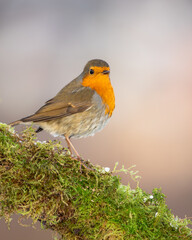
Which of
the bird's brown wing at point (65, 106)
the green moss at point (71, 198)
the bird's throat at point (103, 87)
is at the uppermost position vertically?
the bird's throat at point (103, 87)

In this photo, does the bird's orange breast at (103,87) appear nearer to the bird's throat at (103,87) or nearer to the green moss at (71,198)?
the bird's throat at (103,87)

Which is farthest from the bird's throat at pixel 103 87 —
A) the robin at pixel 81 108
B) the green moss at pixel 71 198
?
the green moss at pixel 71 198

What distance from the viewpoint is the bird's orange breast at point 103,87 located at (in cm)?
279

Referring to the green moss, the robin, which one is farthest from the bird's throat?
the green moss

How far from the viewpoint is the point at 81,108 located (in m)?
2.66

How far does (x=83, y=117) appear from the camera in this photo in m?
2.64

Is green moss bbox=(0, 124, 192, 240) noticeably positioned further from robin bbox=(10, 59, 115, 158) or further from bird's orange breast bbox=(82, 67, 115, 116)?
bird's orange breast bbox=(82, 67, 115, 116)

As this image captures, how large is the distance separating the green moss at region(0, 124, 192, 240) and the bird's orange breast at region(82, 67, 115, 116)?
1.12m

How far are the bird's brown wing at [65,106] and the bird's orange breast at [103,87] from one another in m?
0.07

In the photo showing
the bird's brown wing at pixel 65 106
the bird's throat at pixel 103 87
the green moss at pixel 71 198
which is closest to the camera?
the green moss at pixel 71 198

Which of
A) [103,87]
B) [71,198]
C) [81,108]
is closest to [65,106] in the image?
[81,108]

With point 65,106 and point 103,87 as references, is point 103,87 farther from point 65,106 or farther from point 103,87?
point 65,106

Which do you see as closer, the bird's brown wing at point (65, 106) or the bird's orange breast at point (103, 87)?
the bird's brown wing at point (65, 106)

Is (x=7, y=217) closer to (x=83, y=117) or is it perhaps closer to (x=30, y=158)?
(x=30, y=158)
